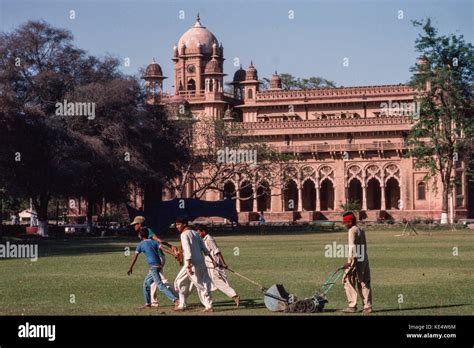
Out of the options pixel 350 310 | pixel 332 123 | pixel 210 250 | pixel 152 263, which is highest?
pixel 332 123

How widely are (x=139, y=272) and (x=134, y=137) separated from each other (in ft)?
94.5

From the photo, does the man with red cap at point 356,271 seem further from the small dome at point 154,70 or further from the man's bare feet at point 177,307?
the small dome at point 154,70

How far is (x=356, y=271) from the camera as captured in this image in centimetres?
1712

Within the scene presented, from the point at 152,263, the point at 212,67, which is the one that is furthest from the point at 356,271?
the point at 212,67

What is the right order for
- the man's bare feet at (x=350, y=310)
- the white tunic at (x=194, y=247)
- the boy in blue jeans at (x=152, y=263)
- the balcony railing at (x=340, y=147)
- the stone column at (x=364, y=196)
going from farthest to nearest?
the stone column at (x=364, y=196)
the balcony railing at (x=340, y=147)
the boy in blue jeans at (x=152, y=263)
the white tunic at (x=194, y=247)
the man's bare feet at (x=350, y=310)

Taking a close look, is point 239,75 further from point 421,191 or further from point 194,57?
point 421,191

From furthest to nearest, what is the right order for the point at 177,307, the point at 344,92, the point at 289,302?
the point at 344,92 < the point at 177,307 < the point at 289,302

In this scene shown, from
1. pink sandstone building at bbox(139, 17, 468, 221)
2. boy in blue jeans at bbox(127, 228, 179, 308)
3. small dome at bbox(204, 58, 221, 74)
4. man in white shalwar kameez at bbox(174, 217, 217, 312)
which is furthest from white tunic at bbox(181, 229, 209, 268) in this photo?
small dome at bbox(204, 58, 221, 74)

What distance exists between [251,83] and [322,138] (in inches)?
395

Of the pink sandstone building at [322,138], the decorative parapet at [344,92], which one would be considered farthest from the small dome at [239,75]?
the decorative parapet at [344,92]

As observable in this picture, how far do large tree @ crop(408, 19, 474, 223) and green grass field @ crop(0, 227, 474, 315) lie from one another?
22.2 metres

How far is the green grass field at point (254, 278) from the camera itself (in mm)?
17844

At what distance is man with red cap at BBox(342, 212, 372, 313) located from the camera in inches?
670

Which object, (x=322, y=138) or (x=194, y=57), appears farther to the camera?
(x=194, y=57)
